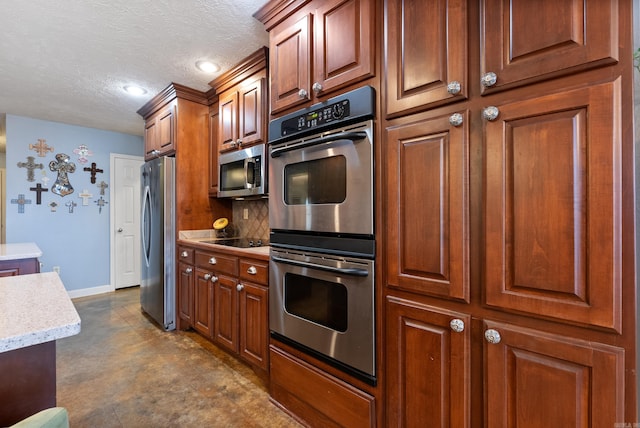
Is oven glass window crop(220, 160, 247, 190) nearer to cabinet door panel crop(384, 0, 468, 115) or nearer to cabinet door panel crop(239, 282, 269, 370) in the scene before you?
cabinet door panel crop(239, 282, 269, 370)

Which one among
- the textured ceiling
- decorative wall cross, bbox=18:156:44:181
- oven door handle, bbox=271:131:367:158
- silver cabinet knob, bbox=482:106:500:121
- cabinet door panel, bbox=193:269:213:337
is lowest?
cabinet door panel, bbox=193:269:213:337

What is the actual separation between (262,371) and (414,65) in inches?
81.4

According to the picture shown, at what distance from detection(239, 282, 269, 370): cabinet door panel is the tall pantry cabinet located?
0.92 m

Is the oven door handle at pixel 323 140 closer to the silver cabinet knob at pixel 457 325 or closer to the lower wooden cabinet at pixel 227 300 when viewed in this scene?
the lower wooden cabinet at pixel 227 300

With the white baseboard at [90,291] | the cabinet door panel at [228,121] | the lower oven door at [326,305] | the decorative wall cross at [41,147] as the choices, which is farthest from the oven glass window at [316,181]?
the white baseboard at [90,291]

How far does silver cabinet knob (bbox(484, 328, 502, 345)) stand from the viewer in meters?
0.97

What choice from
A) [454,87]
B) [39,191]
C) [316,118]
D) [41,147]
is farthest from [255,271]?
[41,147]

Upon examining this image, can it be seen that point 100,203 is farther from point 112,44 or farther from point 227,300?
point 227,300

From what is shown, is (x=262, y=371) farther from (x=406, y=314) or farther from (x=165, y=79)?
(x=165, y=79)

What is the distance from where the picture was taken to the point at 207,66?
2.49m

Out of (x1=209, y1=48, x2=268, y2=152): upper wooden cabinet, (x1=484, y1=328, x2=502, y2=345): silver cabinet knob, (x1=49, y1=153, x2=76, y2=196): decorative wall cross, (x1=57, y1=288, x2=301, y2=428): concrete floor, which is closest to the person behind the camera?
(x1=484, y1=328, x2=502, y2=345): silver cabinet knob

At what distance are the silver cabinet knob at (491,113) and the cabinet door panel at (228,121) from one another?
205 cm

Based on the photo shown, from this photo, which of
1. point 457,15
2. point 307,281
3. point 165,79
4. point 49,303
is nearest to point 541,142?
point 457,15

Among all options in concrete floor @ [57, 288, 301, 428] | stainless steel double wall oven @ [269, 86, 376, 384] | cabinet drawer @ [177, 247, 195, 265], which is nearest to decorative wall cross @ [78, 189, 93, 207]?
concrete floor @ [57, 288, 301, 428]
